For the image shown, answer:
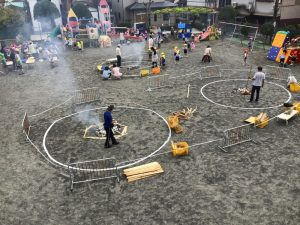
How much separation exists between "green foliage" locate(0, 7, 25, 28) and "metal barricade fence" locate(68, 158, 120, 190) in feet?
127

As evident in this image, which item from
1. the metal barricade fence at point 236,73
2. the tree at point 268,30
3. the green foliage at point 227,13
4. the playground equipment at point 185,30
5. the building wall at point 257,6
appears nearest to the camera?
the metal barricade fence at point 236,73

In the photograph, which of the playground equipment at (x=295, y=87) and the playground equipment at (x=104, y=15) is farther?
the playground equipment at (x=104, y=15)

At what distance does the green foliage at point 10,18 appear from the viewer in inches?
1764

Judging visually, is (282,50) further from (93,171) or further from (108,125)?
(93,171)

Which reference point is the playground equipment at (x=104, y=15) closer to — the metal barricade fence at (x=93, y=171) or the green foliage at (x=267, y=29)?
the green foliage at (x=267, y=29)

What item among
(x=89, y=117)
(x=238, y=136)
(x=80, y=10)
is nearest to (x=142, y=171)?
(x=238, y=136)

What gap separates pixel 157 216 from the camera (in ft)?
36.6

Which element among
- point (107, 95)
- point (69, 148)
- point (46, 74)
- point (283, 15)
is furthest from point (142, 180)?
point (283, 15)

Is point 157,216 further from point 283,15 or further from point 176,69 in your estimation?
point 283,15

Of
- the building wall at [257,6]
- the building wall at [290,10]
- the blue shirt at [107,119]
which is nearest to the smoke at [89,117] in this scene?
the blue shirt at [107,119]

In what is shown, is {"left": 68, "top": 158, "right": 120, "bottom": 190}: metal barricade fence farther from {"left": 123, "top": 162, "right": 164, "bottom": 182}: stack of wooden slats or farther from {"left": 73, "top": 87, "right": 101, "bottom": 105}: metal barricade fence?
{"left": 73, "top": 87, "right": 101, "bottom": 105}: metal barricade fence

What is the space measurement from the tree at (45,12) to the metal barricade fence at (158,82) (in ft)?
110

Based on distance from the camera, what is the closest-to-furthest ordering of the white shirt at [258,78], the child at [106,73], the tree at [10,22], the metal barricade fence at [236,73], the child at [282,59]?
the white shirt at [258,78]
the metal barricade fence at [236,73]
the child at [106,73]
the child at [282,59]
the tree at [10,22]

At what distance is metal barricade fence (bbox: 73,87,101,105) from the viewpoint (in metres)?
22.2
